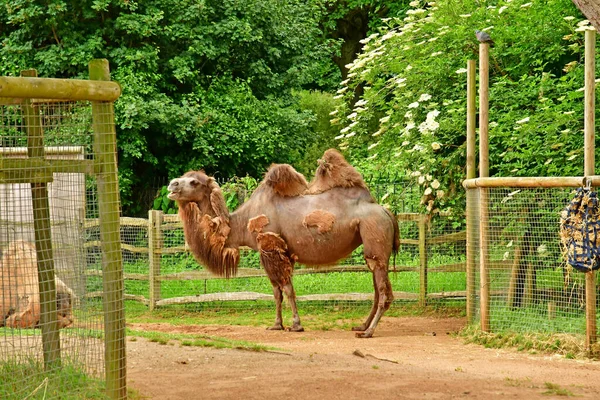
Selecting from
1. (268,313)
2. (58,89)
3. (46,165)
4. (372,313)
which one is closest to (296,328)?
(372,313)

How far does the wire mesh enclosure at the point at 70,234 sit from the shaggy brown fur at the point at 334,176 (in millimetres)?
5900

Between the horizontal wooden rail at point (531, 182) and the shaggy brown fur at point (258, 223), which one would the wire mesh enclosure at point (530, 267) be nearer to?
the horizontal wooden rail at point (531, 182)

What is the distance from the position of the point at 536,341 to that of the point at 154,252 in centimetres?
682

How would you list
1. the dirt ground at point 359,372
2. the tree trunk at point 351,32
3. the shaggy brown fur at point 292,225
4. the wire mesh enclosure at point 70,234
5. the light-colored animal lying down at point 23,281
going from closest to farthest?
the wire mesh enclosure at point 70,234
the light-colored animal lying down at point 23,281
the dirt ground at point 359,372
the shaggy brown fur at point 292,225
the tree trunk at point 351,32

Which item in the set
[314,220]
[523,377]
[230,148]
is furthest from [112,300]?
[230,148]

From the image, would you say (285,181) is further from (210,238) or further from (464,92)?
(464,92)

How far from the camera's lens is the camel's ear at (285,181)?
41.2 feet

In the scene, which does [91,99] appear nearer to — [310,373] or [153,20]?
[310,373]

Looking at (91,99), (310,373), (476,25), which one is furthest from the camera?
(476,25)

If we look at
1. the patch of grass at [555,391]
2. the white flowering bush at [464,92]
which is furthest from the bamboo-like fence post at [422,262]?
the patch of grass at [555,391]

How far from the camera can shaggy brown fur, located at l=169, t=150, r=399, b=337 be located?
476 inches

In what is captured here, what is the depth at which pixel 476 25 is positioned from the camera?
13.2m

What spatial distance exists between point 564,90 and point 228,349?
5602mm

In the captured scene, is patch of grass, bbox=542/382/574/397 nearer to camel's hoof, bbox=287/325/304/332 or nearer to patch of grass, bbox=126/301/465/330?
camel's hoof, bbox=287/325/304/332
